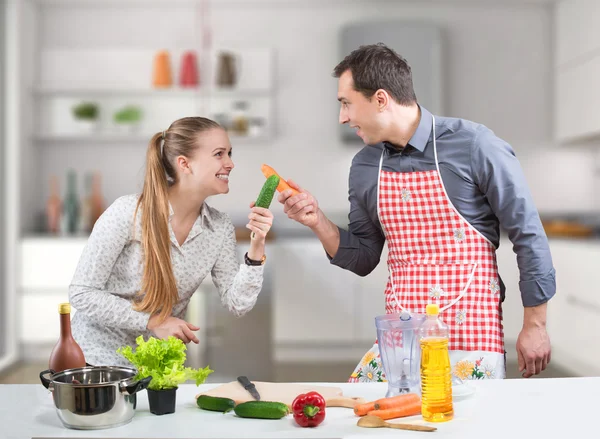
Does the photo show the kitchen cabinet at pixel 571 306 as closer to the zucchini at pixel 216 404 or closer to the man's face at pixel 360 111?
the man's face at pixel 360 111

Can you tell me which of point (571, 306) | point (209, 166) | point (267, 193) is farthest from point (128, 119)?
point (267, 193)

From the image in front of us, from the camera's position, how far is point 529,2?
212 inches

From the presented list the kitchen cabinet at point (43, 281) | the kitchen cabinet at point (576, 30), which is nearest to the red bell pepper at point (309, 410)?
the kitchen cabinet at point (43, 281)

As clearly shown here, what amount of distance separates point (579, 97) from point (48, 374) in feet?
14.3

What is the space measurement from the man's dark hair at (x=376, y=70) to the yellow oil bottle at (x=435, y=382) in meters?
0.77

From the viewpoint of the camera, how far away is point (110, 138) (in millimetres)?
5336

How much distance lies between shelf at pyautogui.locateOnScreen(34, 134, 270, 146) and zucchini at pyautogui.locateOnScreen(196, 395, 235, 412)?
12.9ft

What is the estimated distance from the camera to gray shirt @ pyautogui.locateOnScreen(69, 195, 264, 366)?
185 centimetres

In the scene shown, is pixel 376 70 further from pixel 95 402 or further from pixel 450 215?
pixel 95 402

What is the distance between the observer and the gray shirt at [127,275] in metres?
1.85

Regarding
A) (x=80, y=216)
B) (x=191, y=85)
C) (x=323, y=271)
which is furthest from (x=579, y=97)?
(x=80, y=216)

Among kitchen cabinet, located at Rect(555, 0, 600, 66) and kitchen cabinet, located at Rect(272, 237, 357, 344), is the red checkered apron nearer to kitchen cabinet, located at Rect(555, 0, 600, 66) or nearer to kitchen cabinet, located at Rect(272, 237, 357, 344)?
kitchen cabinet, located at Rect(272, 237, 357, 344)

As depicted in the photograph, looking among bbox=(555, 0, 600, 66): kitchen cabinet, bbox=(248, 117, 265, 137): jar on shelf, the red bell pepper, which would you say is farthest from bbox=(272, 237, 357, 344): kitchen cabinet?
the red bell pepper

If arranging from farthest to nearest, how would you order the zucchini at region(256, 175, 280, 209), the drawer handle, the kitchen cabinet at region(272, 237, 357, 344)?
the kitchen cabinet at region(272, 237, 357, 344) → the drawer handle → the zucchini at region(256, 175, 280, 209)
